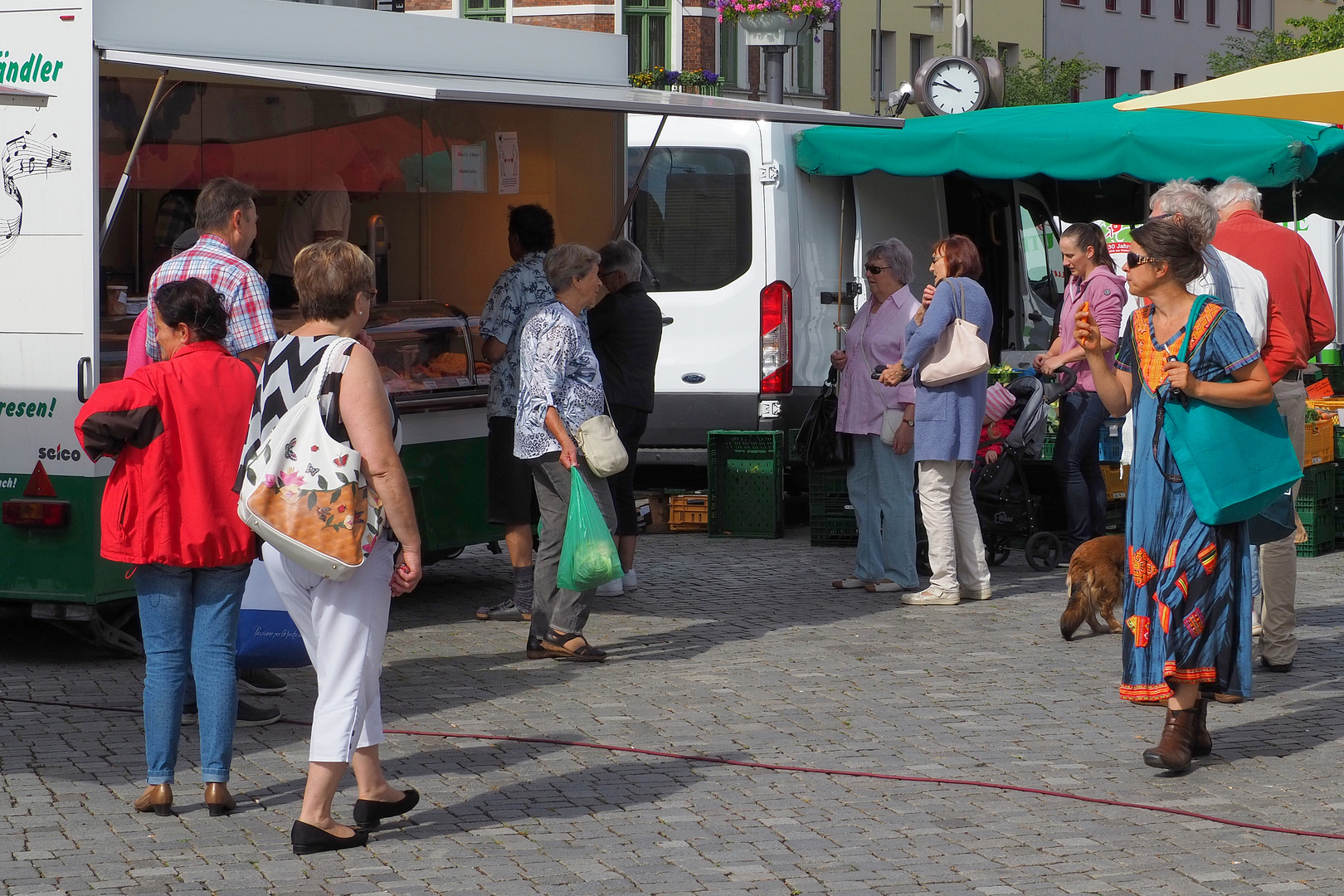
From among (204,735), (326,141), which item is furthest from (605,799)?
(326,141)

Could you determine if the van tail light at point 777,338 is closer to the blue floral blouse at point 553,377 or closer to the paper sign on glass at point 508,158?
the paper sign on glass at point 508,158

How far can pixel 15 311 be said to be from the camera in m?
7.37

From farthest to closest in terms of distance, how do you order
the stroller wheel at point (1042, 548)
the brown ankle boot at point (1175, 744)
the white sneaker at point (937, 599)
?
the stroller wheel at point (1042, 548)
the white sneaker at point (937, 599)
the brown ankle boot at point (1175, 744)

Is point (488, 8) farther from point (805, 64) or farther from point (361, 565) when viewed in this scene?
point (361, 565)

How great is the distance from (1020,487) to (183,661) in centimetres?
602

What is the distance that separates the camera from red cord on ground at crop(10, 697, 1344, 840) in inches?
213

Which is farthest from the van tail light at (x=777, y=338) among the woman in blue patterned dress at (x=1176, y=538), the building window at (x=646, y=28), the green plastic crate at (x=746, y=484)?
the building window at (x=646, y=28)

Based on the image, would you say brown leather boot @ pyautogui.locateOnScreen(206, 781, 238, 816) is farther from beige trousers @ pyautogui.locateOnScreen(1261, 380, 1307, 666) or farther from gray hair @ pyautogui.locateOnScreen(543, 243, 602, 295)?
beige trousers @ pyautogui.locateOnScreen(1261, 380, 1307, 666)

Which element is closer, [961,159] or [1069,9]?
[961,159]

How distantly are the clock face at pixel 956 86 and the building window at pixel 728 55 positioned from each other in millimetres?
23558

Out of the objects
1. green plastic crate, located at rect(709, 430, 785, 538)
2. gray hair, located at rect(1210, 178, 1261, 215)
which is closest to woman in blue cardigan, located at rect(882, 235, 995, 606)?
gray hair, located at rect(1210, 178, 1261, 215)

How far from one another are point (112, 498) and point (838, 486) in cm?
643

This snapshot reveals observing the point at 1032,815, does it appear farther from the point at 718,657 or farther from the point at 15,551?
the point at 15,551

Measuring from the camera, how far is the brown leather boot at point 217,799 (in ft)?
17.9
